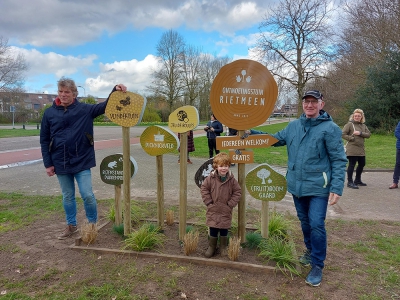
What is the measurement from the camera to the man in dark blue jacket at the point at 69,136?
3.44 m

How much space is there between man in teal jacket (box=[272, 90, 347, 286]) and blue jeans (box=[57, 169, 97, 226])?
2418 mm

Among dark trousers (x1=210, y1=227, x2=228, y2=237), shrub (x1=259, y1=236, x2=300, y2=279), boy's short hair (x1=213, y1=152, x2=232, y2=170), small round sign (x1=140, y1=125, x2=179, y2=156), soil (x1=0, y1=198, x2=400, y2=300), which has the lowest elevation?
soil (x1=0, y1=198, x2=400, y2=300)

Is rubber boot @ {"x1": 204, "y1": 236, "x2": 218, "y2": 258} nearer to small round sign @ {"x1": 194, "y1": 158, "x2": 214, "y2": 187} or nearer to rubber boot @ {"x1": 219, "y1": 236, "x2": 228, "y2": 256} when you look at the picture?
rubber boot @ {"x1": 219, "y1": 236, "x2": 228, "y2": 256}

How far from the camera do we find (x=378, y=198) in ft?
18.7

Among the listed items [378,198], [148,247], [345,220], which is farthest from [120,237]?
[378,198]

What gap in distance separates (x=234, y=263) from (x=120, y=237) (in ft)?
5.10

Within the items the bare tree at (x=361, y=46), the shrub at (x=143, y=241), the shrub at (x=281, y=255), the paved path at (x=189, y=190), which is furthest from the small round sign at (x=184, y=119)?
the bare tree at (x=361, y=46)

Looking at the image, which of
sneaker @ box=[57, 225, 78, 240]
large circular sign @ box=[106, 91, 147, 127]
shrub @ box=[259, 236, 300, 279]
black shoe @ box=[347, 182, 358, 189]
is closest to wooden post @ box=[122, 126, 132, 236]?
large circular sign @ box=[106, 91, 147, 127]

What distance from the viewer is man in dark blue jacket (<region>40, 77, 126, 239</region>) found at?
3.44 meters

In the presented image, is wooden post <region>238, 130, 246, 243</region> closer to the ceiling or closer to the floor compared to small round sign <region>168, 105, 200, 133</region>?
closer to the floor

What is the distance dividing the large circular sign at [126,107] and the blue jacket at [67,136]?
17cm

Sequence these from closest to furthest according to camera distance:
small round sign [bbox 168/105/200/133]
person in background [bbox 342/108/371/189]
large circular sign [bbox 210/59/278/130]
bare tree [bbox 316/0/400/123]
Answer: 1. large circular sign [bbox 210/59/278/130]
2. small round sign [bbox 168/105/200/133]
3. person in background [bbox 342/108/371/189]
4. bare tree [bbox 316/0/400/123]

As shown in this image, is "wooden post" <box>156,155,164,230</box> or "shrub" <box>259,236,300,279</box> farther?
"wooden post" <box>156,155,164,230</box>

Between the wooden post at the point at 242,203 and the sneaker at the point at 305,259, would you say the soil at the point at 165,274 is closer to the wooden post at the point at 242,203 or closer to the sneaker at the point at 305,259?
the sneaker at the point at 305,259
